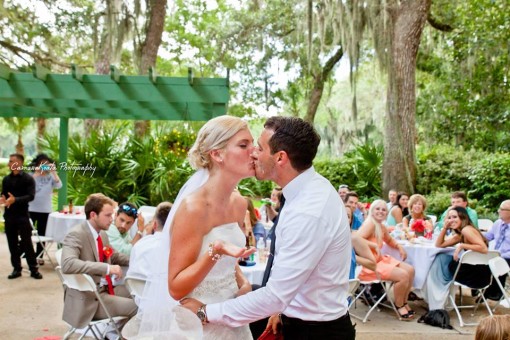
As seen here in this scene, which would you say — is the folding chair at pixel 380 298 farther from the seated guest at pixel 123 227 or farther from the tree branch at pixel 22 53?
the tree branch at pixel 22 53

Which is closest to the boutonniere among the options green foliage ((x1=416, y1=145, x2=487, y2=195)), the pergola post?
the pergola post

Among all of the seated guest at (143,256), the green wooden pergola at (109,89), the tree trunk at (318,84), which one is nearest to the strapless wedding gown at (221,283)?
the seated guest at (143,256)

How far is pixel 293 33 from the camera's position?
18.3 m

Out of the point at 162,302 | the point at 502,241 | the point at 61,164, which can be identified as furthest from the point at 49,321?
the point at 502,241

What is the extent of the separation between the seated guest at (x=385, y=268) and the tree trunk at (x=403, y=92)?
618cm

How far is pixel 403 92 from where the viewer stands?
12305 millimetres

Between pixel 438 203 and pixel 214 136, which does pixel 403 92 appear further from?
pixel 214 136

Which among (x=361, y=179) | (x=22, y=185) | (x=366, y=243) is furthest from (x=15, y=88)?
(x=361, y=179)

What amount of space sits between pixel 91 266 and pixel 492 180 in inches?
426

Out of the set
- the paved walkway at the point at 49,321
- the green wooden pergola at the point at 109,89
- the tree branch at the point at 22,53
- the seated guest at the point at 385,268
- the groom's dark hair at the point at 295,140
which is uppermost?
the tree branch at the point at 22,53

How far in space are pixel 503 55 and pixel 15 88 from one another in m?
10.6

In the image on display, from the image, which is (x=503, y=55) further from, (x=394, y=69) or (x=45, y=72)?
(x=45, y=72)

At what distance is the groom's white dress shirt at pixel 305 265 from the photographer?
1834 millimetres

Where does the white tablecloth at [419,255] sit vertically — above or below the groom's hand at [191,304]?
below
